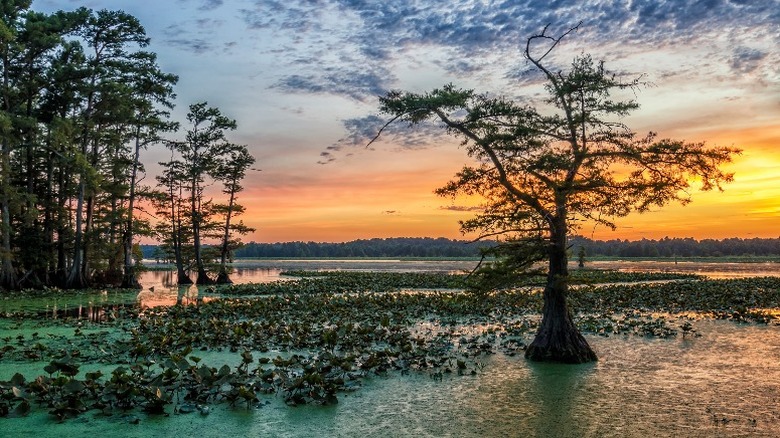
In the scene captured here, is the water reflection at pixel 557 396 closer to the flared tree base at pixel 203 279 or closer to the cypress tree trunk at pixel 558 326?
the cypress tree trunk at pixel 558 326

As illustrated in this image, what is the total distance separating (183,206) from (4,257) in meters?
14.3

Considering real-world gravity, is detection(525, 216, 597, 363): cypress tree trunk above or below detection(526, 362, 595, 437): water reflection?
above

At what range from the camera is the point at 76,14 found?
101ft

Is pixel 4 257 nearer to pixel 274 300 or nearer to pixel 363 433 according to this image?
pixel 274 300

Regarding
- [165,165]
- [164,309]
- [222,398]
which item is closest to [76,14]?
[165,165]

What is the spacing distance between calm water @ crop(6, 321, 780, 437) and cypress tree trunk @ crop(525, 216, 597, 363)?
1.57 ft

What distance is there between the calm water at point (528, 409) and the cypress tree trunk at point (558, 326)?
0.48 metres

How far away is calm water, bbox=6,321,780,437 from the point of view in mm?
6871

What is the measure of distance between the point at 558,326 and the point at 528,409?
429cm

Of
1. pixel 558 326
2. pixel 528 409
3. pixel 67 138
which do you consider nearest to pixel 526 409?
pixel 528 409

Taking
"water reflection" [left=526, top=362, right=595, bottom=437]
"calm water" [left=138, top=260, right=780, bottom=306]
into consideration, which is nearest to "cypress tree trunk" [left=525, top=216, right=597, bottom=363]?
"water reflection" [left=526, top=362, right=595, bottom=437]

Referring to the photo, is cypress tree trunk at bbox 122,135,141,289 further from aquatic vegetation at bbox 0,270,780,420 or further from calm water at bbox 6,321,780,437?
calm water at bbox 6,321,780,437

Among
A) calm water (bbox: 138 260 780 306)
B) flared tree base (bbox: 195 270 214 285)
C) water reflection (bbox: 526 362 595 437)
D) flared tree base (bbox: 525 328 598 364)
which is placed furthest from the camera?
flared tree base (bbox: 195 270 214 285)

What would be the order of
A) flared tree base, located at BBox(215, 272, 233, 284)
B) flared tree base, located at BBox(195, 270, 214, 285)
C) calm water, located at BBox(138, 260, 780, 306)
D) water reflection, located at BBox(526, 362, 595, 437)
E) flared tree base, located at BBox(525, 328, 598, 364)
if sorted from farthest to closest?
1. flared tree base, located at BBox(215, 272, 233, 284)
2. flared tree base, located at BBox(195, 270, 214, 285)
3. calm water, located at BBox(138, 260, 780, 306)
4. flared tree base, located at BBox(525, 328, 598, 364)
5. water reflection, located at BBox(526, 362, 595, 437)
